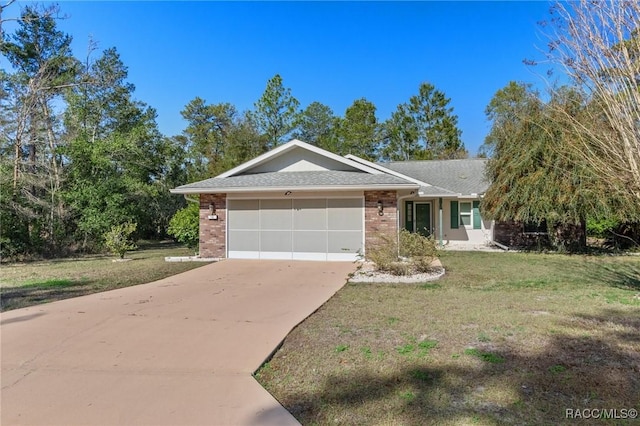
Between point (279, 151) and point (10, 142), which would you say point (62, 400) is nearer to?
point (279, 151)

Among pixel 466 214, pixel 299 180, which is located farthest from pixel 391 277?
pixel 466 214

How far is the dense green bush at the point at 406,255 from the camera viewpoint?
9273mm

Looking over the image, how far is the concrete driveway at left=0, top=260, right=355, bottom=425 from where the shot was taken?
3129 mm

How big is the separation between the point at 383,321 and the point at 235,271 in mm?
6062

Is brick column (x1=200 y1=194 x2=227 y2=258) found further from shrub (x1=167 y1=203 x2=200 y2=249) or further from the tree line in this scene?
the tree line

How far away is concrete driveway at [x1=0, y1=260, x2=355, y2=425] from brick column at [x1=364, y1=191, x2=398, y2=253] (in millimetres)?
4454

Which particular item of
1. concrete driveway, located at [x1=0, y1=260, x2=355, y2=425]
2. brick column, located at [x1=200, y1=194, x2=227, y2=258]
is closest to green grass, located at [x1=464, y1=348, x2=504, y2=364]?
concrete driveway, located at [x1=0, y1=260, x2=355, y2=425]

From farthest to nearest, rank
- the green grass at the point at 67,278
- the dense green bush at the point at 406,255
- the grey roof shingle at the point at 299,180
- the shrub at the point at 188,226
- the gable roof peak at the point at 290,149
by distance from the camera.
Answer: the shrub at the point at 188,226 < the gable roof peak at the point at 290,149 < the grey roof shingle at the point at 299,180 < the dense green bush at the point at 406,255 < the green grass at the point at 67,278

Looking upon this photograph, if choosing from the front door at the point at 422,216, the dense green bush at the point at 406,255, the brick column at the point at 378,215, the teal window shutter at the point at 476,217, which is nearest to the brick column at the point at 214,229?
the brick column at the point at 378,215

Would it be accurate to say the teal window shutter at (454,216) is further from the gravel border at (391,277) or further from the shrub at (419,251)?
the shrub at (419,251)

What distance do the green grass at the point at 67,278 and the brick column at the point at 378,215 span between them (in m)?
5.56

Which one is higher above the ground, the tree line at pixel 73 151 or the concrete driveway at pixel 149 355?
the tree line at pixel 73 151

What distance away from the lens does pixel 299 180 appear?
12.7 metres

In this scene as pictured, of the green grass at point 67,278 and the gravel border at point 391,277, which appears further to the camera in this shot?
the gravel border at point 391,277
